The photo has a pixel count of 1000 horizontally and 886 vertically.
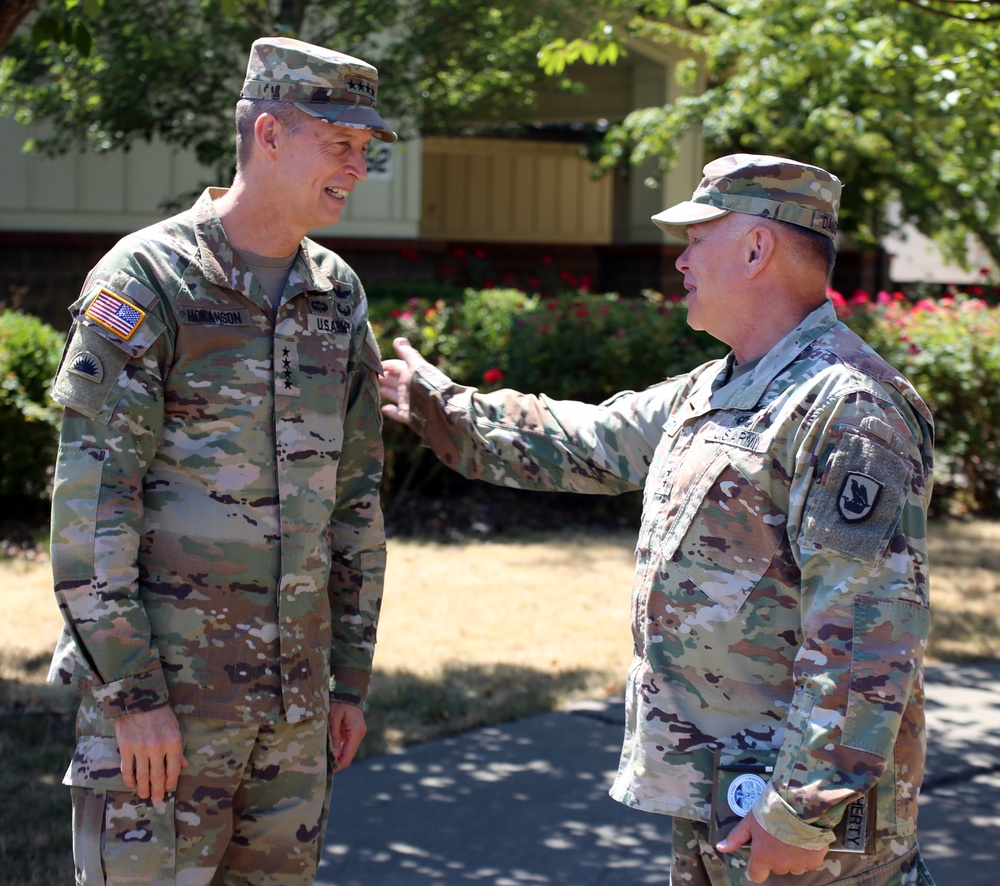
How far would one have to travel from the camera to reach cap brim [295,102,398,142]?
8.65 feet

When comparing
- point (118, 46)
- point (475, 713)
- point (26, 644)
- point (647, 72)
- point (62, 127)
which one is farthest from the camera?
point (647, 72)

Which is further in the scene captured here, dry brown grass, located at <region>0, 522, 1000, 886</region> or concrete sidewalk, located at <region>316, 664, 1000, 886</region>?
dry brown grass, located at <region>0, 522, 1000, 886</region>

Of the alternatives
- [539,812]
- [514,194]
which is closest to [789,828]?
[539,812]

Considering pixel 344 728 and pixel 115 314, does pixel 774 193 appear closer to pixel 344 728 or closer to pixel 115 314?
pixel 115 314

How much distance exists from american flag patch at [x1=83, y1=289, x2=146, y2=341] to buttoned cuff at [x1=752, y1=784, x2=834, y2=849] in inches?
58.5

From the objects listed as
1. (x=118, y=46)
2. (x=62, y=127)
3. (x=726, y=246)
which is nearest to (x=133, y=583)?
(x=726, y=246)

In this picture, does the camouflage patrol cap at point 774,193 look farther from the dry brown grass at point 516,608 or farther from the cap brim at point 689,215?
the dry brown grass at point 516,608

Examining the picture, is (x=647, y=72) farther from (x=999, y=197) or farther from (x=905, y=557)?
(x=905, y=557)

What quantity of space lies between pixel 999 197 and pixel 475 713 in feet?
29.5

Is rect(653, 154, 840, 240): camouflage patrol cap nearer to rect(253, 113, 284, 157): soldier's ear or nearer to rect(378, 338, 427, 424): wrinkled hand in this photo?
rect(253, 113, 284, 157): soldier's ear

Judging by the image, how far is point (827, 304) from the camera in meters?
2.62

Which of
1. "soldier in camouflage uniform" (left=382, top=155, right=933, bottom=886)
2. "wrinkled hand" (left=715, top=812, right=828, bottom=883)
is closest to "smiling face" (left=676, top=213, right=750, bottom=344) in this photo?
"soldier in camouflage uniform" (left=382, top=155, right=933, bottom=886)

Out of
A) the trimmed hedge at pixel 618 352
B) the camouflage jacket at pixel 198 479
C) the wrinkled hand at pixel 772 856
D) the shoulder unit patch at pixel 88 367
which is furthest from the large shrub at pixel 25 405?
the wrinkled hand at pixel 772 856

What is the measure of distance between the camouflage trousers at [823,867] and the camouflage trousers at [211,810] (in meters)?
0.79
